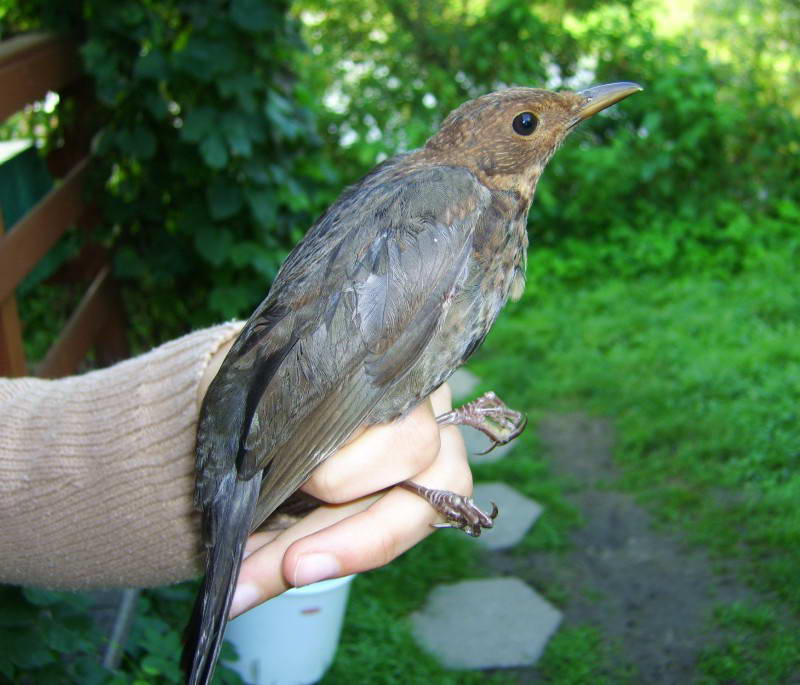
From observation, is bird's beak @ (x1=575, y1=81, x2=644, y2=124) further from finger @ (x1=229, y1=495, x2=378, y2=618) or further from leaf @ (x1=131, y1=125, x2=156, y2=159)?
leaf @ (x1=131, y1=125, x2=156, y2=159)

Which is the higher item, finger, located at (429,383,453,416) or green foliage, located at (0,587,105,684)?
finger, located at (429,383,453,416)

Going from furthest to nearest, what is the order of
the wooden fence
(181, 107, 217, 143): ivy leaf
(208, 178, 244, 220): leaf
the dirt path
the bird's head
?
(208, 178, 244, 220): leaf
(181, 107, 217, 143): ivy leaf
the dirt path
the wooden fence
the bird's head

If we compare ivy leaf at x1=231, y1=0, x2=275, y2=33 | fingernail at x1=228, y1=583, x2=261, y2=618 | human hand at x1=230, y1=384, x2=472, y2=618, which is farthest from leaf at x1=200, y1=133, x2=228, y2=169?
fingernail at x1=228, y1=583, x2=261, y2=618

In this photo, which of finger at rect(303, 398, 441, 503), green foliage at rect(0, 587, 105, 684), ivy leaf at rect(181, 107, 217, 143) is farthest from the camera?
ivy leaf at rect(181, 107, 217, 143)

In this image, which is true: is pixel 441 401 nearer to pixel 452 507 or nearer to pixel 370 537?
pixel 452 507

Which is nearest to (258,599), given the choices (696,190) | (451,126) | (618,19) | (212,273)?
(451,126)

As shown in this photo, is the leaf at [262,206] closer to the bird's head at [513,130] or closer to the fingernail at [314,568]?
the bird's head at [513,130]

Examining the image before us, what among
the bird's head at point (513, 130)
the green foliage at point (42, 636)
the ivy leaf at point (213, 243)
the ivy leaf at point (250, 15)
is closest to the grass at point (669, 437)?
the green foliage at point (42, 636)
